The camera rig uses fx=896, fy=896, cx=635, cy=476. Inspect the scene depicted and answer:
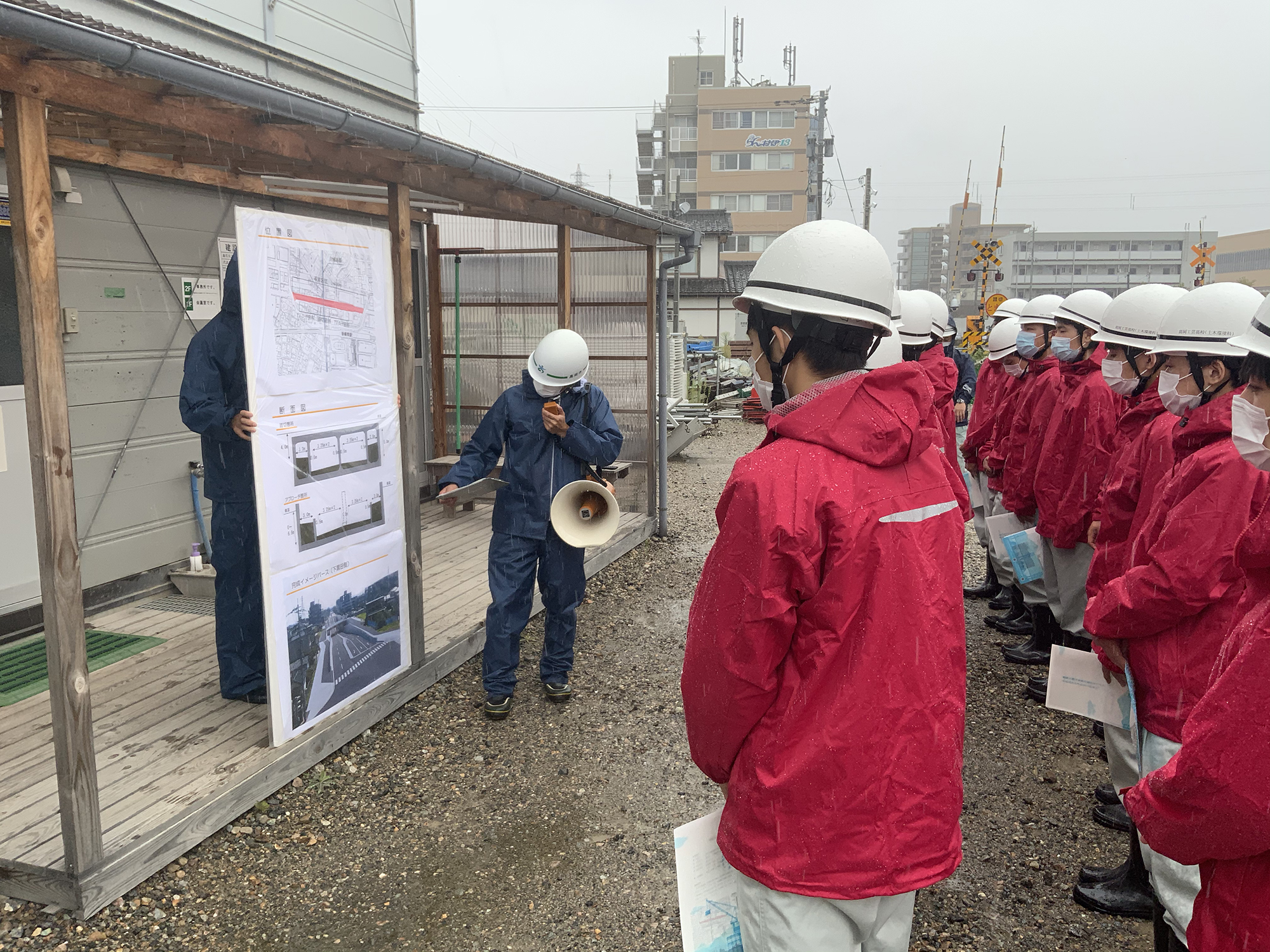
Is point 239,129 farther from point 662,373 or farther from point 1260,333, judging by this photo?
point 662,373

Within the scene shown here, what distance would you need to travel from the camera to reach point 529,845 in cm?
375

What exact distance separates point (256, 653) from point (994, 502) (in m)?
5.70

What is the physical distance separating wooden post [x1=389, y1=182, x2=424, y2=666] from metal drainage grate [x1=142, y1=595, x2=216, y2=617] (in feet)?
6.23

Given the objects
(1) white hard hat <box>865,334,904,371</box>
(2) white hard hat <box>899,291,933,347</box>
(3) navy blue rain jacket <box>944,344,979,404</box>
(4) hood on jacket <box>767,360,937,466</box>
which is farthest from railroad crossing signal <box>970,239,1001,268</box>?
(4) hood on jacket <box>767,360,937,466</box>

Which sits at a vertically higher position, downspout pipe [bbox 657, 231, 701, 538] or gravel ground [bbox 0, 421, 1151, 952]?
downspout pipe [bbox 657, 231, 701, 538]

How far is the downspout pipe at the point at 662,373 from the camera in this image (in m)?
8.41

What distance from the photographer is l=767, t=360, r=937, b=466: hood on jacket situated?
1.63 meters

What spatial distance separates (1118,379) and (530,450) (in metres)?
2.90

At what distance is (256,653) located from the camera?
458 centimetres

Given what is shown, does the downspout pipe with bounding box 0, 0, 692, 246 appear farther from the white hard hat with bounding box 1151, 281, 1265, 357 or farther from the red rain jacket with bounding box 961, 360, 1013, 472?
the red rain jacket with bounding box 961, 360, 1013, 472

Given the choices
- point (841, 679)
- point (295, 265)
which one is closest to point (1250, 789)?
point (841, 679)

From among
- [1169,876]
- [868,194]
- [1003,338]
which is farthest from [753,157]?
[1169,876]

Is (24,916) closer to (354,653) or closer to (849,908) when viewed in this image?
(354,653)

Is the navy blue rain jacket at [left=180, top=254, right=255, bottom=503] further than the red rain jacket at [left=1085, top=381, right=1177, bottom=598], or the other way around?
the navy blue rain jacket at [left=180, top=254, right=255, bottom=503]
